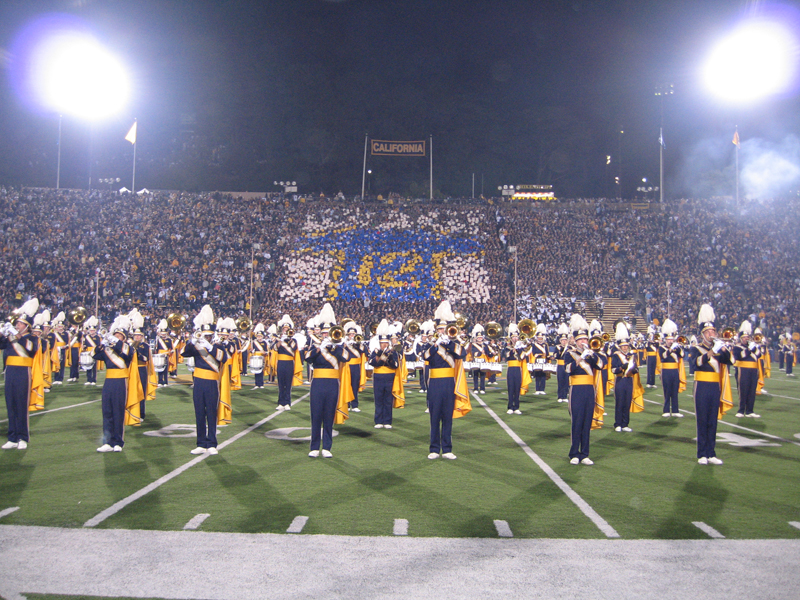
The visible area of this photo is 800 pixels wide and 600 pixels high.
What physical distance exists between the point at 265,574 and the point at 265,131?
6089 centimetres

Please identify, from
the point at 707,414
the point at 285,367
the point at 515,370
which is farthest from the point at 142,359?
the point at 707,414

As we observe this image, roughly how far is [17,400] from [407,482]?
5.76 m

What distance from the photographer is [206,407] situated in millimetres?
8875

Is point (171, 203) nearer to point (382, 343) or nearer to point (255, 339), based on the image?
point (255, 339)

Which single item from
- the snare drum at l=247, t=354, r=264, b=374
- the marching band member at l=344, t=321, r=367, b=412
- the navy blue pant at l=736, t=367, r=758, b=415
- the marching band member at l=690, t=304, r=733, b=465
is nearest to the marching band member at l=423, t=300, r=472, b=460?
the marching band member at l=344, t=321, r=367, b=412

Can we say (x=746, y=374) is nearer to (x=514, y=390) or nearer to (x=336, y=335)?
(x=514, y=390)

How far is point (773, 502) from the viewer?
6.68 meters

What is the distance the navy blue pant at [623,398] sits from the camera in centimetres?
1157

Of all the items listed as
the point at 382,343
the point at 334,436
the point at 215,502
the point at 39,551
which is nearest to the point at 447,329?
the point at 382,343

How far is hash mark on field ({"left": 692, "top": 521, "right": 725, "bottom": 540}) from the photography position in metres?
5.50

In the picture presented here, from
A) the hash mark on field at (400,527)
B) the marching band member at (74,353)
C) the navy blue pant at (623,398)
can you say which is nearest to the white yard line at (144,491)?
the hash mark on field at (400,527)

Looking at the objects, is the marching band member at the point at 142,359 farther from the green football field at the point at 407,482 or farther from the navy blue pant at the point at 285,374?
the navy blue pant at the point at 285,374

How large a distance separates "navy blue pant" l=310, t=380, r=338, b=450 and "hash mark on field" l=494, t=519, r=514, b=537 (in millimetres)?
3399

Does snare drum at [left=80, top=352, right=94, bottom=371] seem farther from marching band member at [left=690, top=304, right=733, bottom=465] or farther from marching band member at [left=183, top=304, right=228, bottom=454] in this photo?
marching band member at [left=690, top=304, right=733, bottom=465]
